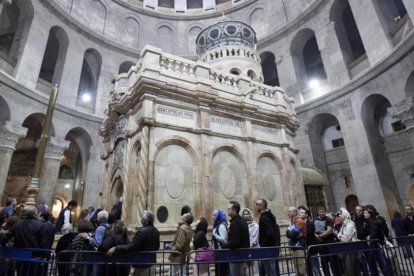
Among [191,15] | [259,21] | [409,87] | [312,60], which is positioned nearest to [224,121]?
[409,87]

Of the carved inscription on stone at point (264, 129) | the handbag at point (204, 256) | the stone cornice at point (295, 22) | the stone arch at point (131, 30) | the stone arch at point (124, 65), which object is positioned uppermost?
the stone arch at point (131, 30)

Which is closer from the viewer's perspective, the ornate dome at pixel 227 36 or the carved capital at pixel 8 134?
the carved capital at pixel 8 134

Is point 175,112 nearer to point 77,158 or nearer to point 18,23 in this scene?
point 18,23

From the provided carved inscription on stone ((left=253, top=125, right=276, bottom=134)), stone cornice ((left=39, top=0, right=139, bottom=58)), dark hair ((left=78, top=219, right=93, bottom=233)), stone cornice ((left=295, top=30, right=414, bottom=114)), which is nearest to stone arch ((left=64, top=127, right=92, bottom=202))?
stone cornice ((left=39, top=0, right=139, bottom=58))

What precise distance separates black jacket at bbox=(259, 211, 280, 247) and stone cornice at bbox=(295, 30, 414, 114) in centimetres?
1338

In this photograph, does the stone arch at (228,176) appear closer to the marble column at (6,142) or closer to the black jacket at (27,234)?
the black jacket at (27,234)

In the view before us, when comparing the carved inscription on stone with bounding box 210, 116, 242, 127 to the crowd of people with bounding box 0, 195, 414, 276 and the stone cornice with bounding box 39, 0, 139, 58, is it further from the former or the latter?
the stone cornice with bounding box 39, 0, 139, 58

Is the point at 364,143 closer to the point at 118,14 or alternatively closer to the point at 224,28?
the point at 224,28

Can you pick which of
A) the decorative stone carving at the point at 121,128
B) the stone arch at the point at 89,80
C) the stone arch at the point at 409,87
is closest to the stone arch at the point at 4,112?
the stone arch at the point at 89,80

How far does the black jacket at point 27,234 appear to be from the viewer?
4023 millimetres

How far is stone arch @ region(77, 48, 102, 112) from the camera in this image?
63.3 feet

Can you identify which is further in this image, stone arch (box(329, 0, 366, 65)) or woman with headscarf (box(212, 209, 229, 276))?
stone arch (box(329, 0, 366, 65))

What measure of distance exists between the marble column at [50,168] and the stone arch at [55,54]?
458cm

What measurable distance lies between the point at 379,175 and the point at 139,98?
14.7 metres
